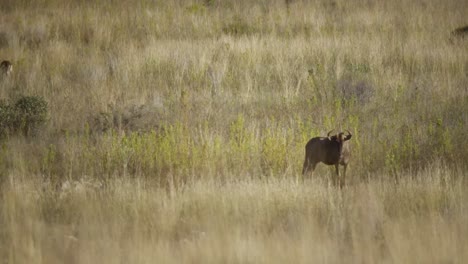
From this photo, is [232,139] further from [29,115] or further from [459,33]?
[459,33]

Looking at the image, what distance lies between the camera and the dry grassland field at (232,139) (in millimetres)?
4312

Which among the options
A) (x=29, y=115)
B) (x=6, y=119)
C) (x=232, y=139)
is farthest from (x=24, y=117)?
(x=232, y=139)

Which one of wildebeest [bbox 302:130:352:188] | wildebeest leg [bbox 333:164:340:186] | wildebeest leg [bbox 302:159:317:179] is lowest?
wildebeest leg [bbox 333:164:340:186]

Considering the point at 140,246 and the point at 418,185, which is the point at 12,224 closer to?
the point at 140,246

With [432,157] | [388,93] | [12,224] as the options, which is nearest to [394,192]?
[432,157]

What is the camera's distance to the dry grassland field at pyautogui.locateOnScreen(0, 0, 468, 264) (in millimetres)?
4312

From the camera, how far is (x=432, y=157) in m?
6.19

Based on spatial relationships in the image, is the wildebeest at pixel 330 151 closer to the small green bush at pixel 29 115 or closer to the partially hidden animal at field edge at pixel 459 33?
the small green bush at pixel 29 115

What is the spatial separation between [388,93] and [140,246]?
5743 mm

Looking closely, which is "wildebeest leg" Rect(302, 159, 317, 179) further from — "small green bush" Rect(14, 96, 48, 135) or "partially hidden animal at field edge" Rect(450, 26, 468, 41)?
"partially hidden animal at field edge" Rect(450, 26, 468, 41)

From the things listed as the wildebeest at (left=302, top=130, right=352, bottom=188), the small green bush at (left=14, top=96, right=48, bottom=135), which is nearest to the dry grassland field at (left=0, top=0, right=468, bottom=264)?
the small green bush at (left=14, top=96, right=48, bottom=135)

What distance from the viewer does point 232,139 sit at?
6.49 meters

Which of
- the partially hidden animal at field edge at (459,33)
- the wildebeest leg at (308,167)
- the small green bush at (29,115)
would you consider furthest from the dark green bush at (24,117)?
the partially hidden animal at field edge at (459,33)

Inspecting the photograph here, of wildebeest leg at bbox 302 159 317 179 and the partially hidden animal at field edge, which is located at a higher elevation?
the partially hidden animal at field edge
